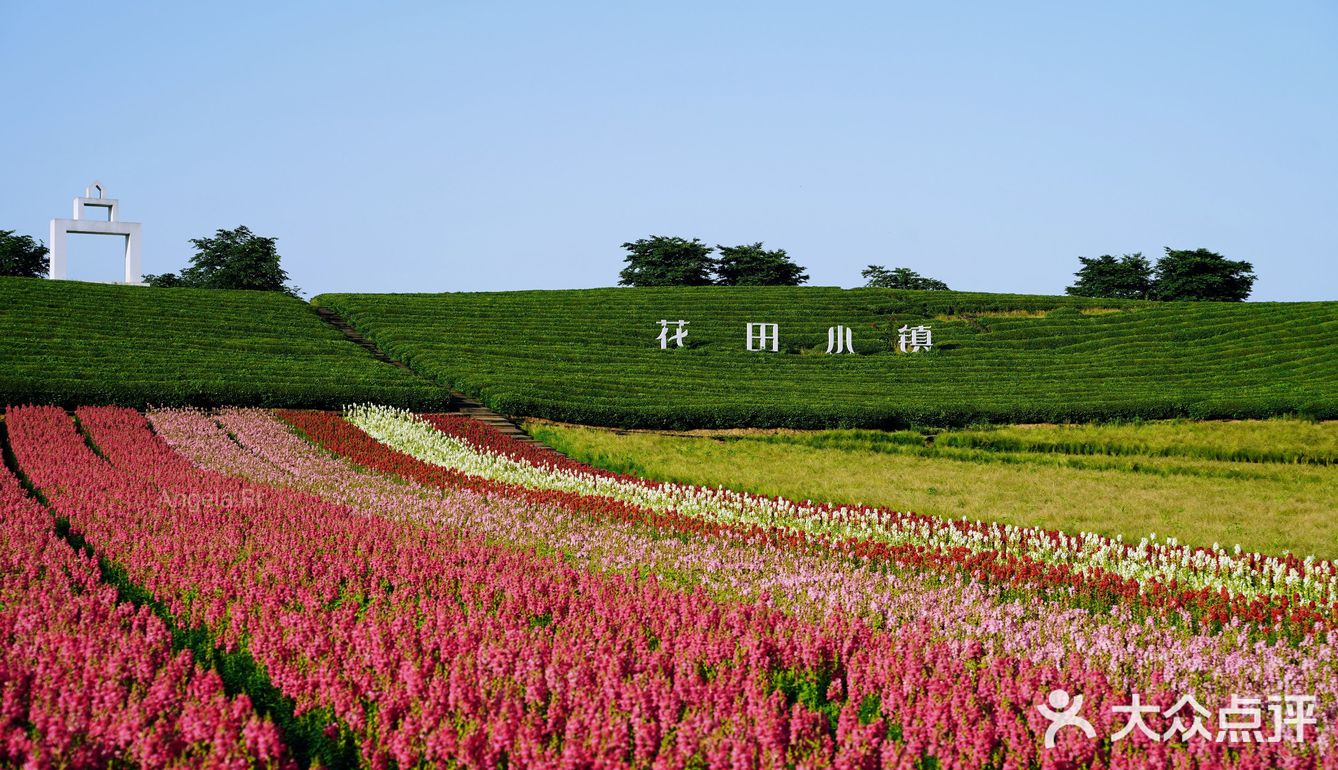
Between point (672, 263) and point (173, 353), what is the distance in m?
42.7

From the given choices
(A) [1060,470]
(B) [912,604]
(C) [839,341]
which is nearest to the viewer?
(B) [912,604]

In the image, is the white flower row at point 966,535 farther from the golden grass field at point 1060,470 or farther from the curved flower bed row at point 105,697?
the curved flower bed row at point 105,697

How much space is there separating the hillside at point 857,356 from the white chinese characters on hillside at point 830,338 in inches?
21.2

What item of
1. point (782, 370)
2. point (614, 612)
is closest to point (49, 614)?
point (614, 612)

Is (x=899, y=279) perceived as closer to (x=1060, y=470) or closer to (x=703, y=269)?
(x=703, y=269)

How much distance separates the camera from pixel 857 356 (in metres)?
44.8

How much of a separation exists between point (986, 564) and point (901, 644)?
4.39 meters

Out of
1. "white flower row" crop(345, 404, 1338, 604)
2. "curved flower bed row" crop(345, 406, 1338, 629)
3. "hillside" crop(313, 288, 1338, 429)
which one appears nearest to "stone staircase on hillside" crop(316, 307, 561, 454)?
"hillside" crop(313, 288, 1338, 429)

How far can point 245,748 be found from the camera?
528cm

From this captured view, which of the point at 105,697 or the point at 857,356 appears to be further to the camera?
the point at 857,356

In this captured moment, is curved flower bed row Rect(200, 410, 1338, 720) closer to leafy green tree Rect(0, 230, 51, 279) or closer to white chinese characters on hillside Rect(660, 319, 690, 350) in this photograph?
white chinese characters on hillside Rect(660, 319, 690, 350)

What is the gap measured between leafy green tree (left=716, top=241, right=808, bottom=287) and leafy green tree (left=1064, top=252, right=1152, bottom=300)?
19.2 m

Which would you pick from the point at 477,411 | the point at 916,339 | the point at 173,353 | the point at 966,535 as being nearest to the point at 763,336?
the point at 916,339

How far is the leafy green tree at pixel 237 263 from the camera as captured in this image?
6638 cm
